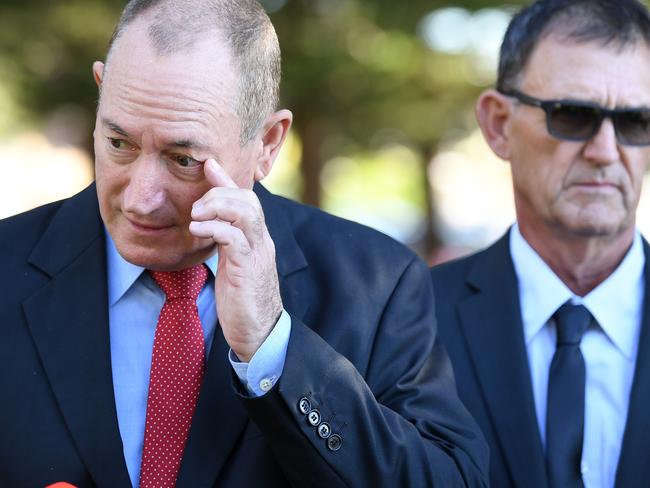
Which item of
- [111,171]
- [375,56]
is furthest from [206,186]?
[375,56]

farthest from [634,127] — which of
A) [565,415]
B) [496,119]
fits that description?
[565,415]

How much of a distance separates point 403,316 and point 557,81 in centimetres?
110

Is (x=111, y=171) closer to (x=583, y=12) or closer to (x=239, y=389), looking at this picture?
(x=239, y=389)

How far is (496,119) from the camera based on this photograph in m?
3.94

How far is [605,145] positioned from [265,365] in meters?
1.56

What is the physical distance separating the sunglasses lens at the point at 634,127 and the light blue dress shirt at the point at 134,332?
1469 mm

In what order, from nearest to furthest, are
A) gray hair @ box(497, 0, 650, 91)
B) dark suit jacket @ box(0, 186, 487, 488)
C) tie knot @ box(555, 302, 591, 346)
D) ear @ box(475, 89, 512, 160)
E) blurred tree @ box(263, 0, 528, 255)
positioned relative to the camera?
dark suit jacket @ box(0, 186, 487, 488), tie knot @ box(555, 302, 591, 346), gray hair @ box(497, 0, 650, 91), ear @ box(475, 89, 512, 160), blurred tree @ box(263, 0, 528, 255)

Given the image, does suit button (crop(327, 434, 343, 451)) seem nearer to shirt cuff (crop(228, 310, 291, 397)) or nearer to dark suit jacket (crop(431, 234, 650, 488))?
shirt cuff (crop(228, 310, 291, 397))

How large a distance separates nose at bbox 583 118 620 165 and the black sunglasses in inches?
0.6

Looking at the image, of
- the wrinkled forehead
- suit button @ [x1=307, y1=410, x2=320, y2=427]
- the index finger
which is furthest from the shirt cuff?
the wrinkled forehead

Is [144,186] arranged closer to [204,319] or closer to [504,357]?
[204,319]

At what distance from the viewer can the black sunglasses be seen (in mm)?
3547

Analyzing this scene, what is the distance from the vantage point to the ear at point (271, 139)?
2979 mm

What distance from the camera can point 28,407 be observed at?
2.69 meters
